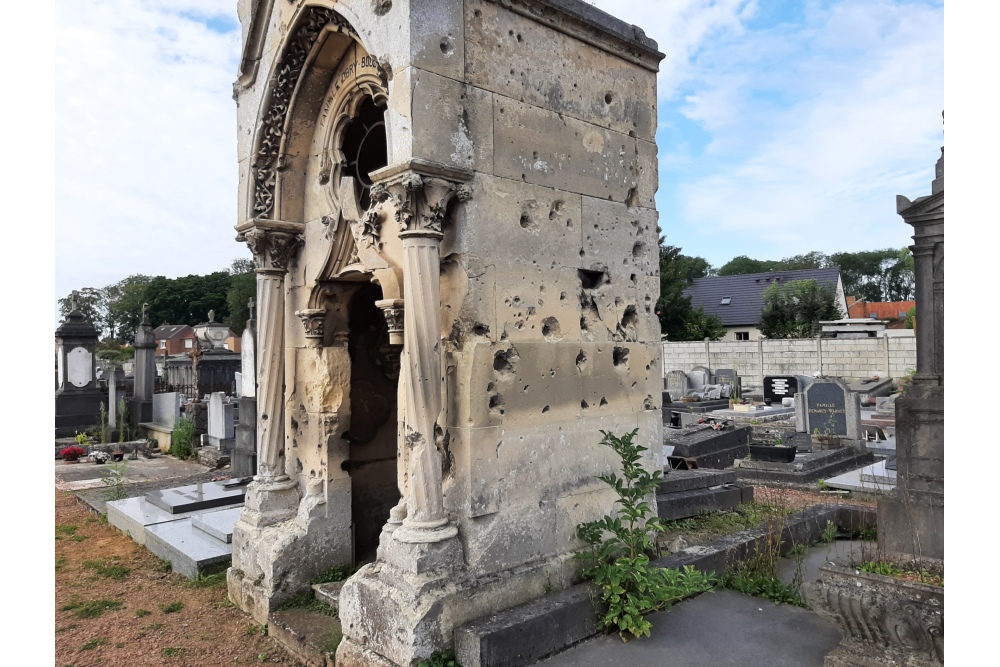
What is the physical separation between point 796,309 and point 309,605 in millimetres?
36984

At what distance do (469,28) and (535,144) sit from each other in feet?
2.95

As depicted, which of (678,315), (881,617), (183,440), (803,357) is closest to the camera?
(881,617)

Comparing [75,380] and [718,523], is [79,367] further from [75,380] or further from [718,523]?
[718,523]

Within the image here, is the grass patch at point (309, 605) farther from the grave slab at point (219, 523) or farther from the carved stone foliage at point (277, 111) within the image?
the carved stone foliage at point (277, 111)

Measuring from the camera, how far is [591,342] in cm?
491

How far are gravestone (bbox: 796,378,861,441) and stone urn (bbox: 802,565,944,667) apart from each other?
33.5ft

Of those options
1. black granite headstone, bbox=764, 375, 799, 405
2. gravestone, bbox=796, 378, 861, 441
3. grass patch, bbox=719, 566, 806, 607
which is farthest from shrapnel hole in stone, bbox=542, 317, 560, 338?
black granite headstone, bbox=764, 375, 799, 405

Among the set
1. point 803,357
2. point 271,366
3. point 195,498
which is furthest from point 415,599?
point 803,357

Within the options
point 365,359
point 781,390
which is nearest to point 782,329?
point 781,390

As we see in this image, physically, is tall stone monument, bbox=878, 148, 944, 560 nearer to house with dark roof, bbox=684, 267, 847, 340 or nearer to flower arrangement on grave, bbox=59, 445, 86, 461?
flower arrangement on grave, bbox=59, 445, 86, 461

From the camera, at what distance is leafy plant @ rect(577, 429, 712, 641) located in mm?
4234

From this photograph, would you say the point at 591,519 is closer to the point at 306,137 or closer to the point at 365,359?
the point at 365,359

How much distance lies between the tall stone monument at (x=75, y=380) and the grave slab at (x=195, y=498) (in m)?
9.61

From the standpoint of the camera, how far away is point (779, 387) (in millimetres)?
21625
